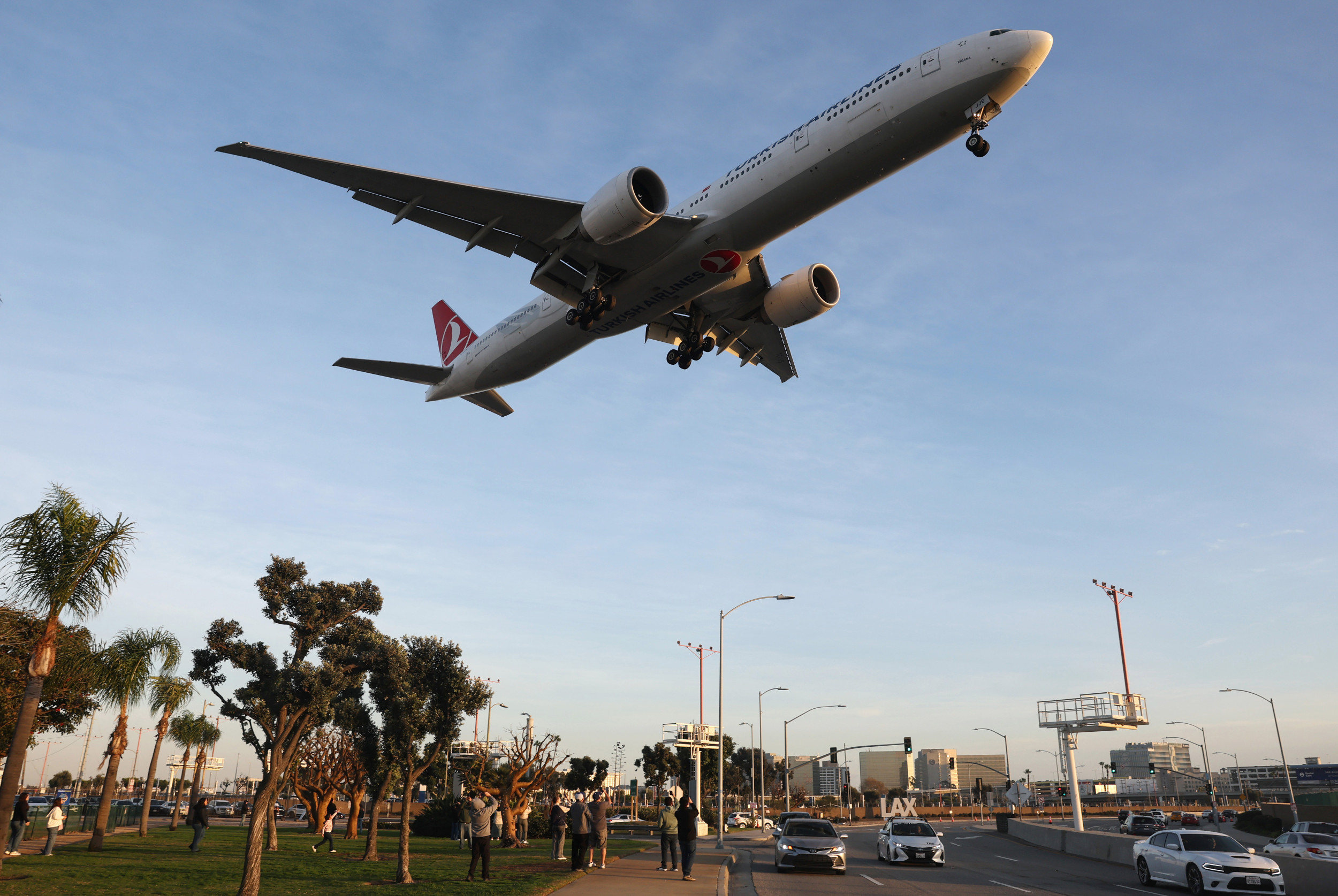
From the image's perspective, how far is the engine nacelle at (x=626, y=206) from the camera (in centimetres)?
1745

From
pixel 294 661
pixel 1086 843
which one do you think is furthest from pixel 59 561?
pixel 1086 843

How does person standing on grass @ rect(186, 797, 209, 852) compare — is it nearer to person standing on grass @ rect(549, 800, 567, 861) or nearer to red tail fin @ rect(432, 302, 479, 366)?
person standing on grass @ rect(549, 800, 567, 861)

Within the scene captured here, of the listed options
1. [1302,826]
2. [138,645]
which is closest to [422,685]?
[138,645]

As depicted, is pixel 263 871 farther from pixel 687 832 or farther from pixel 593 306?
pixel 593 306

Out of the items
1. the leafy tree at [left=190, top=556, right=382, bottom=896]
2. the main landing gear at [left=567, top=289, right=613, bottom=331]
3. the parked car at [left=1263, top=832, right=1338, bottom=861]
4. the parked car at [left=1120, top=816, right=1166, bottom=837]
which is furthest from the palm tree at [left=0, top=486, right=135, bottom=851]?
the parked car at [left=1120, top=816, right=1166, bottom=837]

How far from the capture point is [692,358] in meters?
24.6

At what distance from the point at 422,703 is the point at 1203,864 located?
16.8 m

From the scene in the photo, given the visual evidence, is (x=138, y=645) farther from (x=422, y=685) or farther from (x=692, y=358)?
(x=692, y=358)

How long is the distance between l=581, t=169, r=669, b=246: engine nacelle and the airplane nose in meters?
7.34

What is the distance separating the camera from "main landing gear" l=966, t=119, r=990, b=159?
15703 millimetres

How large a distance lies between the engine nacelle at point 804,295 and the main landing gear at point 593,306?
5.11 m

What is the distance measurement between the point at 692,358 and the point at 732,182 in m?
6.72

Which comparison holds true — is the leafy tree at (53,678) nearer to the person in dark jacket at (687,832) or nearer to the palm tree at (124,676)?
the palm tree at (124,676)

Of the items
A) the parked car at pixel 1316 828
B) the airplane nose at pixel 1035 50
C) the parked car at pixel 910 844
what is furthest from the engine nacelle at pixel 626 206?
the parked car at pixel 1316 828
